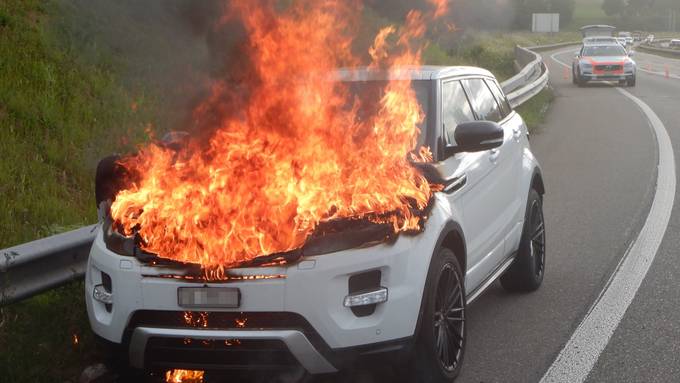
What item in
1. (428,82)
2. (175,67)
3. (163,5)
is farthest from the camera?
(175,67)

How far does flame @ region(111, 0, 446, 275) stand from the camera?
16.6ft

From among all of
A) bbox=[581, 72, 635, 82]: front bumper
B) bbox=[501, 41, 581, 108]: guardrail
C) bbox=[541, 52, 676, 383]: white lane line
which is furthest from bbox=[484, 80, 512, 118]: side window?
bbox=[581, 72, 635, 82]: front bumper

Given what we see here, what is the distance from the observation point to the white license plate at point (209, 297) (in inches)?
190

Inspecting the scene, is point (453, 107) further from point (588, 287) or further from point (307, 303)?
point (307, 303)

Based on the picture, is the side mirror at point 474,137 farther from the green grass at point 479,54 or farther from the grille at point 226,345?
the green grass at point 479,54

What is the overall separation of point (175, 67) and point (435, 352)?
679 centimetres

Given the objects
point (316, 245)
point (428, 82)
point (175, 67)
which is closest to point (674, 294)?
point (428, 82)

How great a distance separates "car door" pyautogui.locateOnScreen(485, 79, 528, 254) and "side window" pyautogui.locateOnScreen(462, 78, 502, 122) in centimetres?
9

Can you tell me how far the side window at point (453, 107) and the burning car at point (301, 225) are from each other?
0.07 feet

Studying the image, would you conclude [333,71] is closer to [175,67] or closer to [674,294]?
[674,294]

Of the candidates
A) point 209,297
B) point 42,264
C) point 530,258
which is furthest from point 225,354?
point 530,258

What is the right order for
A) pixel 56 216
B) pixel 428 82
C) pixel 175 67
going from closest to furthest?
pixel 428 82, pixel 56 216, pixel 175 67

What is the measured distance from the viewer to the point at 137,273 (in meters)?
5.02

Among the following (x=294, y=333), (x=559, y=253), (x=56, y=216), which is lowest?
(x=559, y=253)
